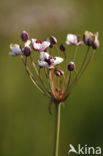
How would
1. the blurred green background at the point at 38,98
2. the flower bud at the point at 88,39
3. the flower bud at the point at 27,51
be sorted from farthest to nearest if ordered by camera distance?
the blurred green background at the point at 38,98, the flower bud at the point at 88,39, the flower bud at the point at 27,51

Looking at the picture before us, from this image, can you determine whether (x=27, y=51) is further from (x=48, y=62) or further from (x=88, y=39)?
(x=88, y=39)

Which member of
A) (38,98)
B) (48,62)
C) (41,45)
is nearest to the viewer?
(48,62)

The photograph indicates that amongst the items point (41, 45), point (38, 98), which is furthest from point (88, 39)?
point (38, 98)

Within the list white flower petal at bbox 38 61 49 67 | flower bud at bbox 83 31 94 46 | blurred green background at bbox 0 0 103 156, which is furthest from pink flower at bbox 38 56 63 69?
blurred green background at bbox 0 0 103 156

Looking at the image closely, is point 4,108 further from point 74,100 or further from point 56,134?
point 56,134

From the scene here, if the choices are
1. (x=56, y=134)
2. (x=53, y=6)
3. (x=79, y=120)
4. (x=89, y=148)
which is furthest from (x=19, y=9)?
(x=56, y=134)

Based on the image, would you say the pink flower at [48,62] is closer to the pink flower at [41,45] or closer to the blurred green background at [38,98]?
the pink flower at [41,45]

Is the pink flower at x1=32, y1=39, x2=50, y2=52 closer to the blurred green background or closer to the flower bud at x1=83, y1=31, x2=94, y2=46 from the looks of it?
the flower bud at x1=83, y1=31, x2=94, y2=46

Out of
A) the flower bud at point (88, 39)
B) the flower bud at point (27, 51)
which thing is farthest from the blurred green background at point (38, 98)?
the flower bud at point (27, 51)
